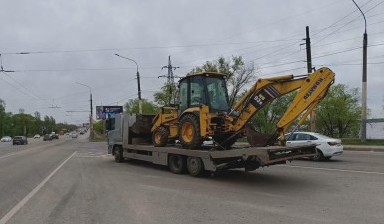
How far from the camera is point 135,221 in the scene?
834 centimetres

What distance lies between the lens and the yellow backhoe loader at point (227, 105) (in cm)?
1298

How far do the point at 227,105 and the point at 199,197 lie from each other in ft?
16.9

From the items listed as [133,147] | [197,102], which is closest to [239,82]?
[133,147]

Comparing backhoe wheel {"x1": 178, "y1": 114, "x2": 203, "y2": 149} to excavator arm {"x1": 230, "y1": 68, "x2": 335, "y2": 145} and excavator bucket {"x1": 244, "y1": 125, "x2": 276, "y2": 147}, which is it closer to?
excavator arm {"x1": 230, "y1": 68, "x2": 335, "y2": 145}

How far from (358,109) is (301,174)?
2130 inches

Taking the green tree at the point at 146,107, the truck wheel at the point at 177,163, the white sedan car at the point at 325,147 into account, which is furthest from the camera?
the green tree at the point at 146,107

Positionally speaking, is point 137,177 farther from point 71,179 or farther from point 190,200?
point 190,200

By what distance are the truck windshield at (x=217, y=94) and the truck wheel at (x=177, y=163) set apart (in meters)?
2.28

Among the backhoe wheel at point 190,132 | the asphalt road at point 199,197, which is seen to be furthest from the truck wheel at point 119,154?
the backhoe wheel at point 190,132

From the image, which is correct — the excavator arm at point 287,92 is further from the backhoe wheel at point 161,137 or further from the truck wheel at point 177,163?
the backhoe wheel at point 161,137

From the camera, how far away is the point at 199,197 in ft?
36.0

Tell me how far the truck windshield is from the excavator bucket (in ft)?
4.82

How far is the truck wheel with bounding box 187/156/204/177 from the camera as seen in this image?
49.0 ft

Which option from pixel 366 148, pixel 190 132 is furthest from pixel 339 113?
pixel 190 132
